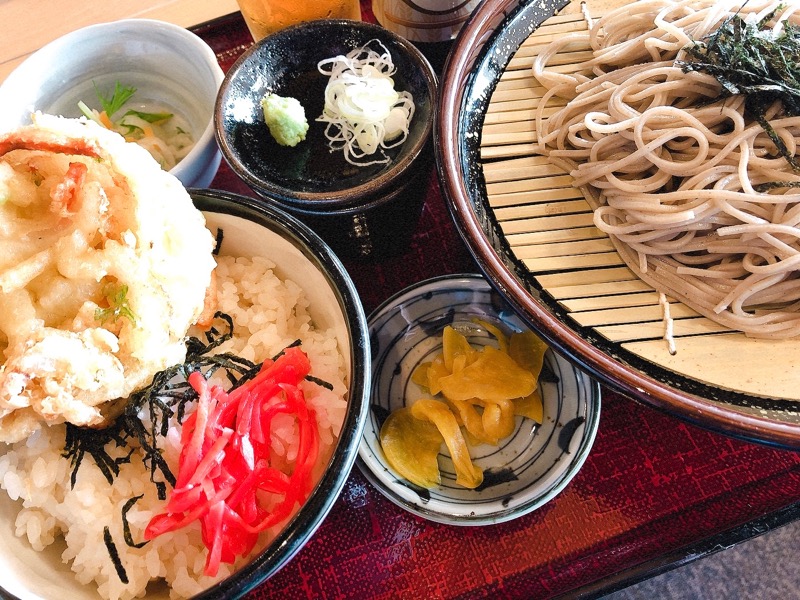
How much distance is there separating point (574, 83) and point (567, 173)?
0.30 m

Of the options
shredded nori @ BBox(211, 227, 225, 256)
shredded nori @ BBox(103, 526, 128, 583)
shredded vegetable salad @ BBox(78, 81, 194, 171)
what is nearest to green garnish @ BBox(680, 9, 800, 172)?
shredded nori @ BBox(211, 227, 225, 256)

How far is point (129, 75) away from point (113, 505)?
59.5 inches

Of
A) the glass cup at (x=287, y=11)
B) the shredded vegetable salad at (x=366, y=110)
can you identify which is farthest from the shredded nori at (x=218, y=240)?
the glass cup at (x=287, y=11)

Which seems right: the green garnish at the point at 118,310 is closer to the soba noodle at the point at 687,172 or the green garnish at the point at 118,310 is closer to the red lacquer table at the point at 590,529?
the red lacquer table at the point at 590,529

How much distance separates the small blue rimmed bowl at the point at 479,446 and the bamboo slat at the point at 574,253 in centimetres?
28

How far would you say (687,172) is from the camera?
151 centimetres

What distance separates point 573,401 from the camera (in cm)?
162

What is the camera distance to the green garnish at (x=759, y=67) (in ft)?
4.72

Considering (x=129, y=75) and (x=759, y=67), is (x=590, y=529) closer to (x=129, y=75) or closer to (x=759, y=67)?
(x=759, y=67)

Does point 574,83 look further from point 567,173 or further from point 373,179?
point 373,179

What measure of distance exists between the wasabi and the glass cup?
421 millimetres

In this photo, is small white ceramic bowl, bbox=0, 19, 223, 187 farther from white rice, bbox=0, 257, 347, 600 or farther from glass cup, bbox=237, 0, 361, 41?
white rice, bbox=0, 257, 347, 600

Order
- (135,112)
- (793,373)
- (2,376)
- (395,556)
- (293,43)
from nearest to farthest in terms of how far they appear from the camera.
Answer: (2,376) → (793,373) → (395,556) → (293,43) → (135,112)

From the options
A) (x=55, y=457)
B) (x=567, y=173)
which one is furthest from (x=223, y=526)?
(x=567, y=173)
